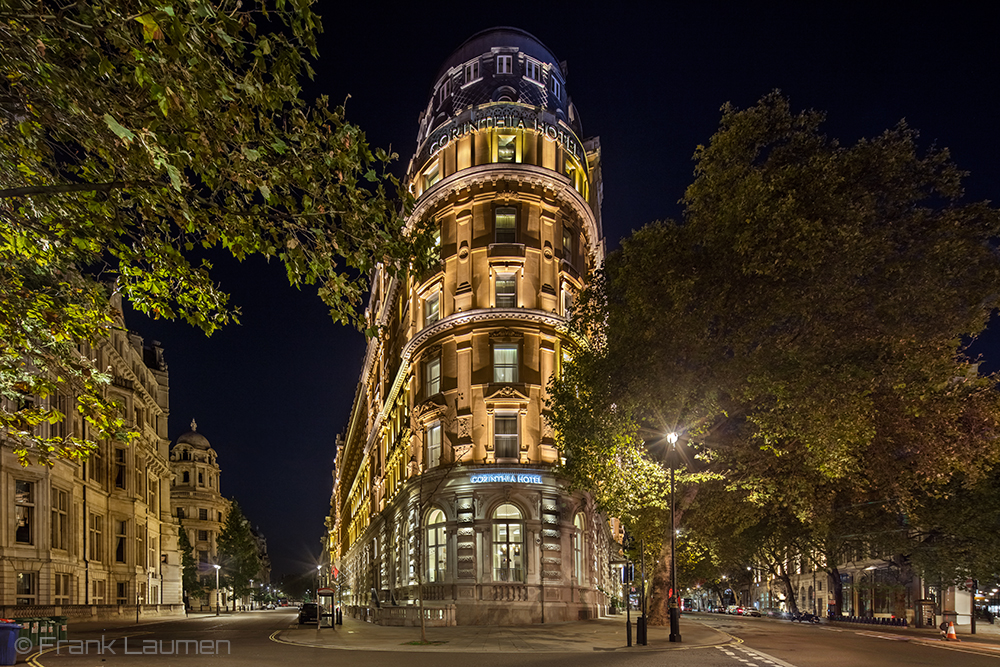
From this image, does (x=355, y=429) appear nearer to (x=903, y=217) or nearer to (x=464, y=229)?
(x=464, y=229)

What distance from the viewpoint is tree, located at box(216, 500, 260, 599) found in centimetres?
9856

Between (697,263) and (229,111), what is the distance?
1848cm

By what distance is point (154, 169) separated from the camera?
25.3 feet

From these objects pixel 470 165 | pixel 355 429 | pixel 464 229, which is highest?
pixel 470 165

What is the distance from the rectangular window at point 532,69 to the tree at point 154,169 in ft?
127

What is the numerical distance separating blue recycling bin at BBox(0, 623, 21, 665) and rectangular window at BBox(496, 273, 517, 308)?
25023 millimetres

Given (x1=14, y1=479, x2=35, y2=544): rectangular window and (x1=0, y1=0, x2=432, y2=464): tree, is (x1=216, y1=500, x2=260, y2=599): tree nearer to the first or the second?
(x1=14, y1=479, x2=35, y2=544): rectangular window

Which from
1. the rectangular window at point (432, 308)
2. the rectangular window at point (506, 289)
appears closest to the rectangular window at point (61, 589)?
the rectangular window at point (432, 308)

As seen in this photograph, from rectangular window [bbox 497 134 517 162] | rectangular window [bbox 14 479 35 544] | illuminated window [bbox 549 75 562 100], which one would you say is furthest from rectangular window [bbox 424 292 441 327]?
rectangular window [bbox 14 479 35 544]

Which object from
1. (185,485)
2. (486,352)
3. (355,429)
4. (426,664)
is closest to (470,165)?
(486,352)

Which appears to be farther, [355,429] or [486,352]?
[355,429]

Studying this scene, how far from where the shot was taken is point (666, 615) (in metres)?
29.9

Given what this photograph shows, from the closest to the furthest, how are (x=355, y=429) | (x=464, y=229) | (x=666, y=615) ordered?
(x=666, y=615) < (x=464, y=229) < (x=355, y=429)

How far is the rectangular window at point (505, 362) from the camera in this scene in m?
36.4
